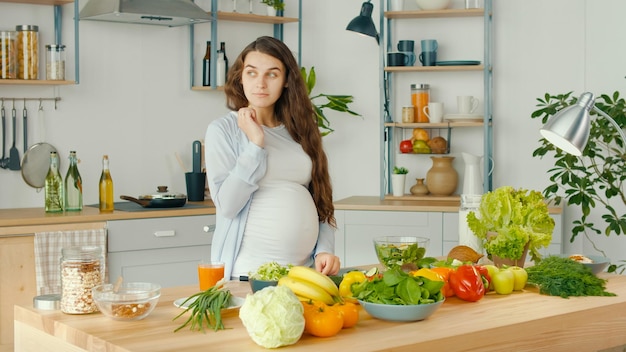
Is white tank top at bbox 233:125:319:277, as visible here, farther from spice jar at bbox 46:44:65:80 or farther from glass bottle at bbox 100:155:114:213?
spice jar at bbox 46:44:65:80

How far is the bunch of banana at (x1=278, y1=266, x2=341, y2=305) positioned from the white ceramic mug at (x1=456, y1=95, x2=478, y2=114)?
3.32 meters

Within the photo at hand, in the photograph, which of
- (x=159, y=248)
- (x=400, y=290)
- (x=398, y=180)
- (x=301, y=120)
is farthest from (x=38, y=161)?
(x=400, y=290)

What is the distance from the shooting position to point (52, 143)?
4.90 meters

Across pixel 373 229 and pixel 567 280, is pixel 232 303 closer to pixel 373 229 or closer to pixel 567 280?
pixel 567 280

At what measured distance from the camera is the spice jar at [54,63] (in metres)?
4.70

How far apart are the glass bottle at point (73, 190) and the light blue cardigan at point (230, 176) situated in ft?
6.16

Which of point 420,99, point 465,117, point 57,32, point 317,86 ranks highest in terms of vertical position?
point 57,32

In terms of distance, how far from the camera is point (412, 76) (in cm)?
560

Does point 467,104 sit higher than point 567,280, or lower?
higher

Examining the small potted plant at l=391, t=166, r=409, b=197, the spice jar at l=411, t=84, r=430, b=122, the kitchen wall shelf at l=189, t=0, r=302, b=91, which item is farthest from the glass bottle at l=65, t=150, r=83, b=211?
the spice jar at l=411, t=84, r=430, b=122

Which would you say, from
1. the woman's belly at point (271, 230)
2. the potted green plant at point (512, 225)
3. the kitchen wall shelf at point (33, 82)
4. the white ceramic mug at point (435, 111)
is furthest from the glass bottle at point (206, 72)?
the potted green plant at point (512, 225)

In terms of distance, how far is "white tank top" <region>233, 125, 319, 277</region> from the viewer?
2.93 metres

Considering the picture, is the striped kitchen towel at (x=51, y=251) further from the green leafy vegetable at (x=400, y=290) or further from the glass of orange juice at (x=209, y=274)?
the green leafy vegetable at (x=400, y=290)

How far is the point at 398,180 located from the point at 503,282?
9.57 feet
